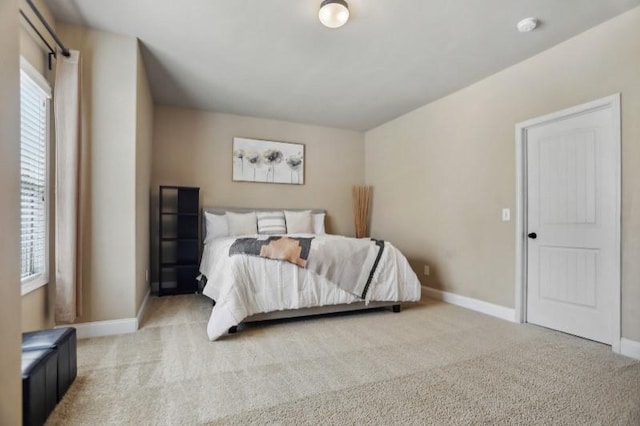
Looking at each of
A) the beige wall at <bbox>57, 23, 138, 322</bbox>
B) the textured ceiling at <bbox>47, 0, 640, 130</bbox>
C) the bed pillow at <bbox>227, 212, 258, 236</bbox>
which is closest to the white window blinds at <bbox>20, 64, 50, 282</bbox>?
the beige wall at <bbox>57, 23, 138, 322</bbox>

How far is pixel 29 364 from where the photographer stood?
137cm

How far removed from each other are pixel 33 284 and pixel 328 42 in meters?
2.81

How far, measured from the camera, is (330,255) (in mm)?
2990

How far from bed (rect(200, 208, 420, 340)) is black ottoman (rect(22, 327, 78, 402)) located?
875 mm

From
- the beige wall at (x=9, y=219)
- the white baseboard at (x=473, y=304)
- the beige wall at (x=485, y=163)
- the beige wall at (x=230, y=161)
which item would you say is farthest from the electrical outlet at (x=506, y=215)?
the beige wall at (x=9, y=219)

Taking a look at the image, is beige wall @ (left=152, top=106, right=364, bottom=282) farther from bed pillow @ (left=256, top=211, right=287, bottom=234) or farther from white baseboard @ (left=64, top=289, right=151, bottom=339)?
white baseboard @ (left=64, top=289, right=151, bottom=339)

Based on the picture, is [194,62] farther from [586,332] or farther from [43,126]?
[586,332]

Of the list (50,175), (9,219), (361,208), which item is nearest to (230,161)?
(361,208)

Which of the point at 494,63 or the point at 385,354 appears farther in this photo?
the point at 494,63

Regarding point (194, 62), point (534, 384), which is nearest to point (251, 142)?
point (194, 62)

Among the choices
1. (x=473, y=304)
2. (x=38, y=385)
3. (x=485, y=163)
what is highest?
(x=485, y=163)

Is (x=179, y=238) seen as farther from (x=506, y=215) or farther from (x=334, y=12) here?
(x=506, y=215)

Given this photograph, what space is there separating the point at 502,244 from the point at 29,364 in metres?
3.55

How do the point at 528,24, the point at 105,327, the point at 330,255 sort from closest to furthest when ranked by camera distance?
1. the point at 528,24
2. the point at 105,327
3. the point at 330,255
